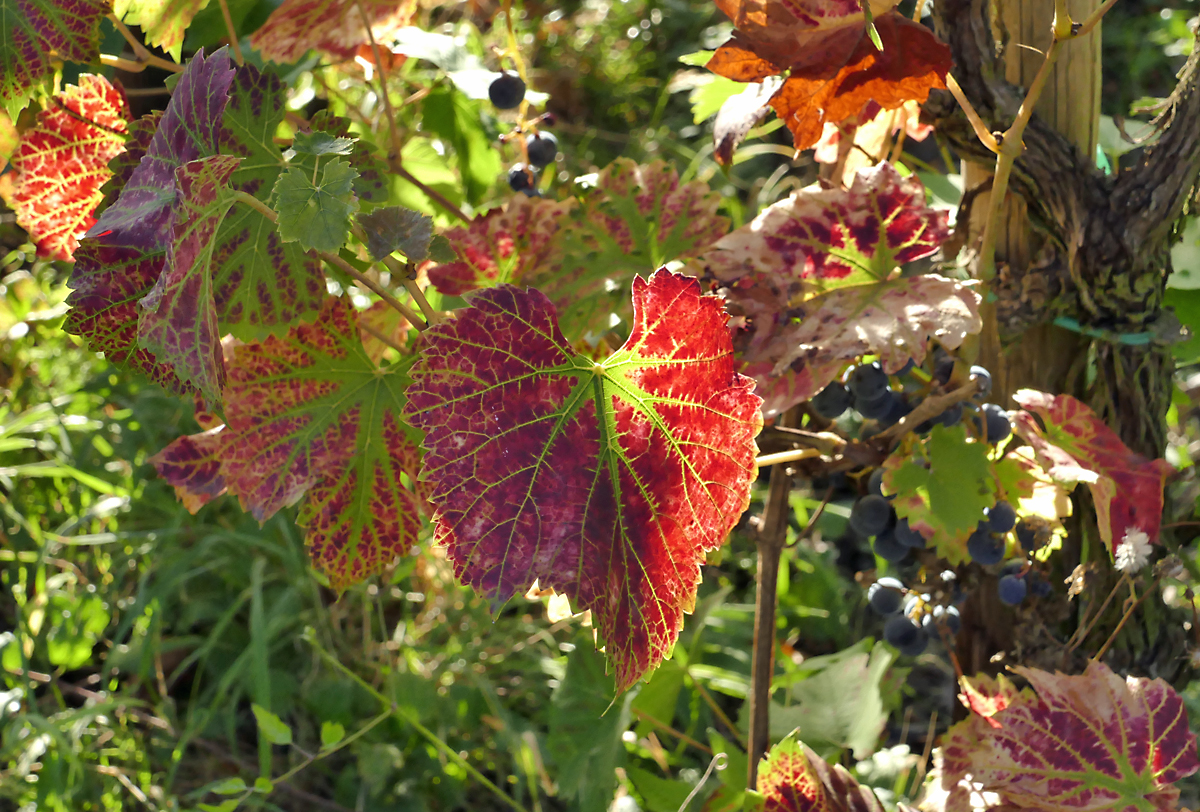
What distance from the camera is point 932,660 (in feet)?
4.83

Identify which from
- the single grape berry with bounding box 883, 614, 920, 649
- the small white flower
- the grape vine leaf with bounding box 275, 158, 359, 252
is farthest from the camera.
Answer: the single grape berry with bounding box 883, 614, 920, 649

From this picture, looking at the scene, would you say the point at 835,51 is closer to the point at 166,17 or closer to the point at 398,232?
the point at 398,232

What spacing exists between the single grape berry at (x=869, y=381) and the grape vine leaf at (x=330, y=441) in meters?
0.42

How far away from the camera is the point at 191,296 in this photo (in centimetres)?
62

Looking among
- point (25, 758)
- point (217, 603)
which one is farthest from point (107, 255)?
point (217, 603)

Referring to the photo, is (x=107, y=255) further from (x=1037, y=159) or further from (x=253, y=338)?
(x=1037, y=159)

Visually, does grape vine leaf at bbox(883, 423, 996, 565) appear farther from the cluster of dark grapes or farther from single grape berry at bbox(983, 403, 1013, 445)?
the cluster of dark grapes

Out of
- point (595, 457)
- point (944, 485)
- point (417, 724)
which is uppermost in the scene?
point (595, 457)

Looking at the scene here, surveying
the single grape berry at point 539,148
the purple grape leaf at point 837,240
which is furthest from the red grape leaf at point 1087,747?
the single grape berry at point 539,148

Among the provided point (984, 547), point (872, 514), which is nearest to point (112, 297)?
point (872, 514)

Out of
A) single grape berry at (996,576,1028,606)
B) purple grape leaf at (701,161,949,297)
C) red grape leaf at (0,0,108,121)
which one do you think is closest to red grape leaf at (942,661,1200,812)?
single grape berry at (996,576,1028,606)

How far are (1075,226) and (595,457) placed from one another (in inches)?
22.6

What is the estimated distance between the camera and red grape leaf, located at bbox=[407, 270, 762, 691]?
60 centimetres

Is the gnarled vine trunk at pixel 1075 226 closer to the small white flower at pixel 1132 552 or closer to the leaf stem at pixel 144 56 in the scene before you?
the small white flower at pixel 1132 552
